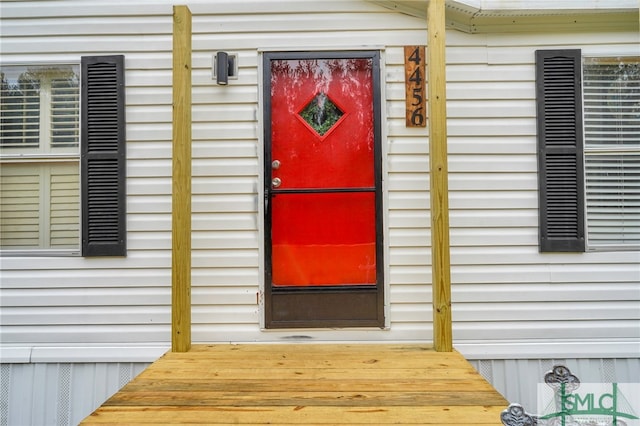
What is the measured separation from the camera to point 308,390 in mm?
1701

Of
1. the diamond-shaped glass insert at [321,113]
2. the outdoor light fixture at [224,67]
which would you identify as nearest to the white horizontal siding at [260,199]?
the outdoor light fixture at [224,67]

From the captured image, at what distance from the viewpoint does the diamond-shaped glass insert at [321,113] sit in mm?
2529

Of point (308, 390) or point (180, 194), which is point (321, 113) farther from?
point (308, 390)

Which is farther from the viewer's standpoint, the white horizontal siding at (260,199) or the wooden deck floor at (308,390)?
the white horizontal siding at (260,199)

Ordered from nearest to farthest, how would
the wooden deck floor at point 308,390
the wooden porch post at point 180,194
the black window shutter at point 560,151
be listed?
the wooden deck floor at point 308,390, the wooden porch post at point 180,194, the black window shutter at point 560,151

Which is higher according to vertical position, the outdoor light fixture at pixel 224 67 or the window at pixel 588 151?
the outdoor light fixture at pixel 224 67

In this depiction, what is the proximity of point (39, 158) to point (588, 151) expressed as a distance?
3.43 metres

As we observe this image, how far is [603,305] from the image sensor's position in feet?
8.17

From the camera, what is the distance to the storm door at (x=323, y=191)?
8.14ft

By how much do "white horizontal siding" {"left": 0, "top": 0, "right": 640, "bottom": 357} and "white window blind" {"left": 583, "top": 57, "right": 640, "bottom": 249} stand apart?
0.12 metres

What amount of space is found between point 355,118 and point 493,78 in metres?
→ 0.89

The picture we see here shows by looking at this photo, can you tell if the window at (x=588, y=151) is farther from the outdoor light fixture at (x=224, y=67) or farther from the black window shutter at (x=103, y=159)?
the black window shutter at (x=103, y=159)

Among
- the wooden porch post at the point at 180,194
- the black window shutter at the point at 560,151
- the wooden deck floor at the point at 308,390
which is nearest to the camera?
the wooden deck floor at the point at 308,390

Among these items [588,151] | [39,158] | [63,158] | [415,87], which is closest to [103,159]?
[63,158]
